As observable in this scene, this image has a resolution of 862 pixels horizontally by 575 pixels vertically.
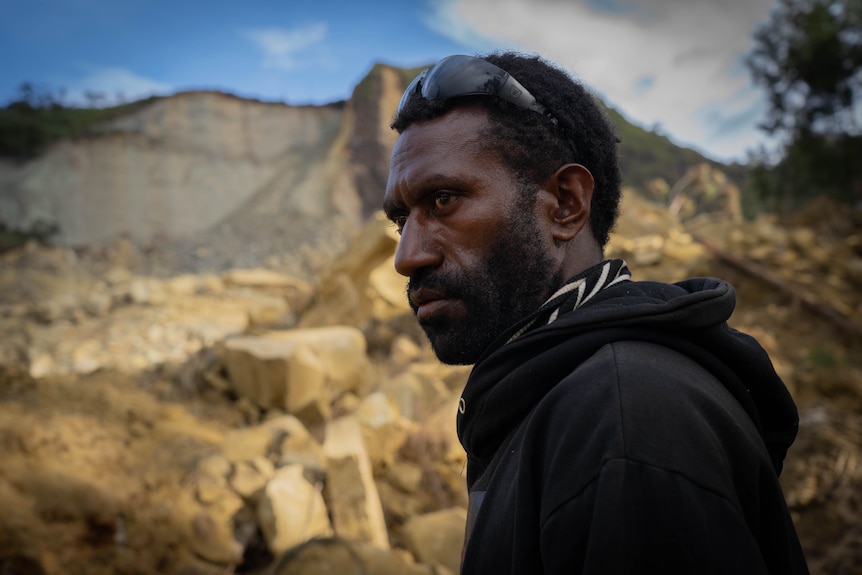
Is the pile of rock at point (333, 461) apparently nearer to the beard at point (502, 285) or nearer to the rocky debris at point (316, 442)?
the rocky debris at point (316, 442)

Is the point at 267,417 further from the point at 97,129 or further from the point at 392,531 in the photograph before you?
the point at 97,129

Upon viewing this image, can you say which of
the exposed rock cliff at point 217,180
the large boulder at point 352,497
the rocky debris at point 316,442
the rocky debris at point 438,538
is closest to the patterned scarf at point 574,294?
the rocky debris at point 316,442

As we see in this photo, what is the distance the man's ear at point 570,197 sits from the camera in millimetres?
1227

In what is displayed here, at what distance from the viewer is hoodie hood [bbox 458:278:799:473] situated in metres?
0.84

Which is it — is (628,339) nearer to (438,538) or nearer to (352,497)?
(438,538)

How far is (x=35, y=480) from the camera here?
134 inches

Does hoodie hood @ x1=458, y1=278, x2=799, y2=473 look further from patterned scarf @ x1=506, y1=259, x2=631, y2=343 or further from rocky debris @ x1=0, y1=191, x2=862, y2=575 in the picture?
rocky debris @ x1=0, y1=191, x2=862, y2=575

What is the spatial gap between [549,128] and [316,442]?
4190mm

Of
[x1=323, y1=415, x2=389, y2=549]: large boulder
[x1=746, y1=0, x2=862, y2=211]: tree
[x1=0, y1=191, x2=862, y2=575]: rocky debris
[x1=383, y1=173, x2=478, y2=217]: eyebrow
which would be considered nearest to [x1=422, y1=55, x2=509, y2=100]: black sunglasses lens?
[x1=383, y1=173, x2=478, y2=217]: eyebrow

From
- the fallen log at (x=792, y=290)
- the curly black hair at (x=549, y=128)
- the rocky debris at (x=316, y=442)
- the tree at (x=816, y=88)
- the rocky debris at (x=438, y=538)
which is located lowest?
the rocky debris at (x=438, y=538)

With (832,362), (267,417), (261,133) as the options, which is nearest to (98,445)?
(267,417)

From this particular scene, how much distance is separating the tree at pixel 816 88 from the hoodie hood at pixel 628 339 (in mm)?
16589

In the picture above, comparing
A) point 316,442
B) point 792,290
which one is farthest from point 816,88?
point 316,442

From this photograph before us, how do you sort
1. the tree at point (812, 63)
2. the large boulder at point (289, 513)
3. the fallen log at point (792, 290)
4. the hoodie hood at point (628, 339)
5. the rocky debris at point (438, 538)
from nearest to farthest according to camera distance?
the hoodie hood at point (628, 339), the rocky debris at point (438, 538), the large boulder at point (289, 513), the fallen log at point (792, 290), the tree at point (812, 63)
